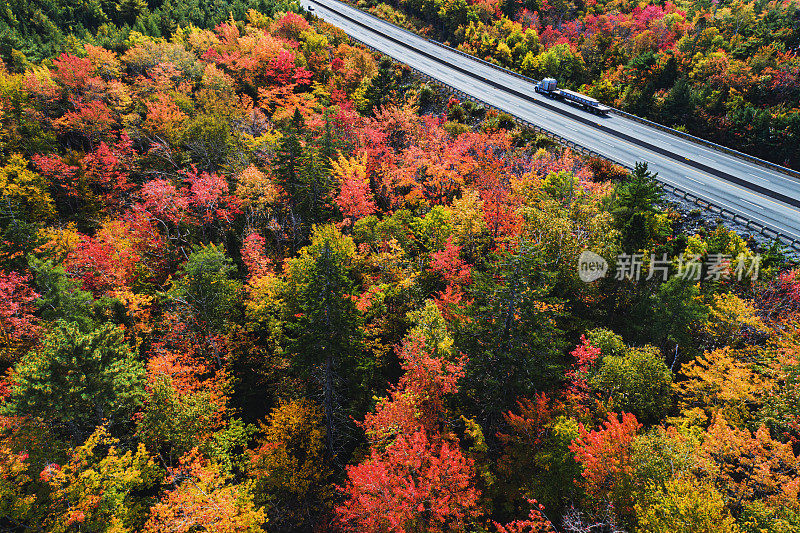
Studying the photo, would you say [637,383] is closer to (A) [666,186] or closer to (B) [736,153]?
(A) [666,186]

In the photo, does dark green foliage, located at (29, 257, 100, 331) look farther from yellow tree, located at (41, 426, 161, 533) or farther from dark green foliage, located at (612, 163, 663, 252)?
dark green foliage, located at (612, 163, 663, 252)

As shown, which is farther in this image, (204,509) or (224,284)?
(224,284)

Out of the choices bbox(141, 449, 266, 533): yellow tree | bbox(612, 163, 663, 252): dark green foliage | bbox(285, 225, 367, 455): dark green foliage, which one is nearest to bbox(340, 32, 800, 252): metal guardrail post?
bbox(612, 163, 663, 252): dark green foliage

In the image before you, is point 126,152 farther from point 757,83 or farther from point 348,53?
point 757,83

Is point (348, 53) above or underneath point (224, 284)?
above

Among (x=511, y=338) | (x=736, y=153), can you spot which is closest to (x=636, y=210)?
(x=511, y=338)

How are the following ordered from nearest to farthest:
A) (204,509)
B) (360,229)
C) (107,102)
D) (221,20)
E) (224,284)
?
1. (204,509)
2. (224,284)
3. (360,229)
4. (107,102)
5. (221,20)

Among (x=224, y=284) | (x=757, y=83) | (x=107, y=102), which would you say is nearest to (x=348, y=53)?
(x=107, y=102)
